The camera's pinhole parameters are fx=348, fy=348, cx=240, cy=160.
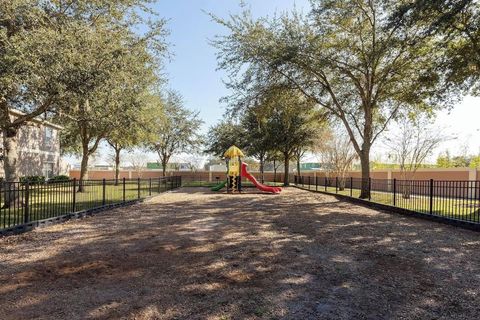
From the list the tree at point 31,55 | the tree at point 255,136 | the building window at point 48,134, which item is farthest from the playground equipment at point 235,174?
the building window at point 48,134

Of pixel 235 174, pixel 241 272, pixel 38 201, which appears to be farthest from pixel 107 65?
pixel 235 174

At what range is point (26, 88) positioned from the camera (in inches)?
434

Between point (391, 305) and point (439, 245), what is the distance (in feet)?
12.3

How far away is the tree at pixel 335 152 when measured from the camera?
27297mm

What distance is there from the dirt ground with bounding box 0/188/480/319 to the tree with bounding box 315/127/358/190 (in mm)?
18759

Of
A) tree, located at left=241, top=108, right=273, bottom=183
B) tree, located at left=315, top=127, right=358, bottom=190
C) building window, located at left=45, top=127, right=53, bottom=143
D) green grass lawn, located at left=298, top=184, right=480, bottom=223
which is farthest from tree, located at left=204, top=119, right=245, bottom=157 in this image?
green grass lawn, located at left=298, top=184, right=480, bottom=223

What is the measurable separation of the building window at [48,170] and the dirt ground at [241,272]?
25.2 m

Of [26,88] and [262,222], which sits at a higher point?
[26,88]

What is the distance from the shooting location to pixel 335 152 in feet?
91.0

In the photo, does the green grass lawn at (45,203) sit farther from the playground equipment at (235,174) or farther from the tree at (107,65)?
the playground equipment at (235,174)

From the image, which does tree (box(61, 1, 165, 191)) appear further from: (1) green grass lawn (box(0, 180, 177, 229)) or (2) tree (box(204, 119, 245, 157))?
(2) tree (box(204, 119, 245, 157))

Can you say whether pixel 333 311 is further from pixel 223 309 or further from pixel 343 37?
pixel 343 37

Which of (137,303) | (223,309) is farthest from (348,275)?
(137,303)

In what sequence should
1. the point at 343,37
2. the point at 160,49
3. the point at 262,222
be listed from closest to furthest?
1. the point at 262,222
2. the point at 160,49
3. the point at 343,37
